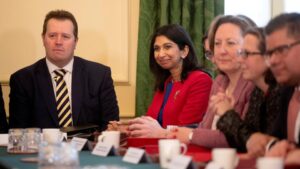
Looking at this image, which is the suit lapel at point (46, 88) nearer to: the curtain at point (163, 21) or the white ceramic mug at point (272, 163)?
the curtain at point (163, 21)

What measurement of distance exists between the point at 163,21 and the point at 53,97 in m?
1.08

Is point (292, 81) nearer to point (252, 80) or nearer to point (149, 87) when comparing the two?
point (252, 80)

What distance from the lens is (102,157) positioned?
7.30 ft

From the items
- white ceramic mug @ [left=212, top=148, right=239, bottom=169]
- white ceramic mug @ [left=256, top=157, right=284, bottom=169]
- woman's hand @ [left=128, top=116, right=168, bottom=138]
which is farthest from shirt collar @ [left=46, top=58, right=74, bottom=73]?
white ceramic mug @ [left=256, top=157, right=284, bottom=169]

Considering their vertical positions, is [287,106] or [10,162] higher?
[287,106]

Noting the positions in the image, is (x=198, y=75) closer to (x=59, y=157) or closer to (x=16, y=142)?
(x=16, y=142)

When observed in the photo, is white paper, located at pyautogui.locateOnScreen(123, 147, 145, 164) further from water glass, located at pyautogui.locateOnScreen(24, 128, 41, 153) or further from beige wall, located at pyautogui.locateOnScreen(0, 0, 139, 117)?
beige wall, located at pyautogui.locateOnScreen(0, 0, 139, 117)

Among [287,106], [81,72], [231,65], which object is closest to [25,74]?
[81,72]

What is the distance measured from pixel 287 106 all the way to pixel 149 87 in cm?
233

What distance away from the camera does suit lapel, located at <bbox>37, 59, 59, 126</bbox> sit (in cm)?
382

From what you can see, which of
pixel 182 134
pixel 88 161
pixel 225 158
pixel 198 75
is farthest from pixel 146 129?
pixel 225 158

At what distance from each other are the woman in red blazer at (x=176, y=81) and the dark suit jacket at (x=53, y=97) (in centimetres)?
35

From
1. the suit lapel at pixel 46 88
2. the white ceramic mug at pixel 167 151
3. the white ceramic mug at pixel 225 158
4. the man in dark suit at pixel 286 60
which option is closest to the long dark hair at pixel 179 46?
the suit lapel at pixel 46 88

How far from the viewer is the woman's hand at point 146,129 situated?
2.94 metres
